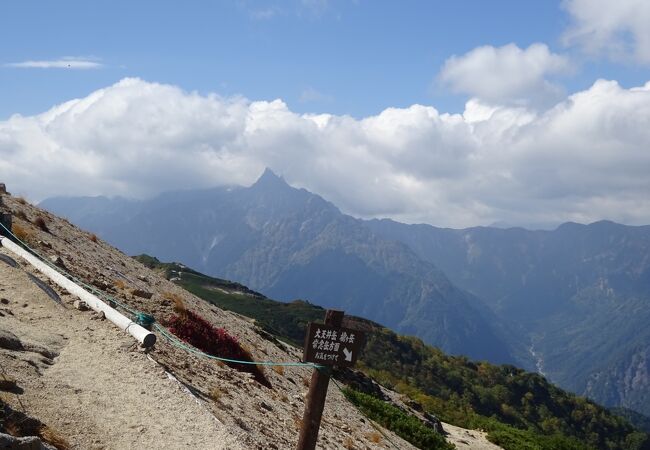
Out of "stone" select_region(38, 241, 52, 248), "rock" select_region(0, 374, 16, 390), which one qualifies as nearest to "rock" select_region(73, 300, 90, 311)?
"rock" select_region(0, 374, 16, 390)

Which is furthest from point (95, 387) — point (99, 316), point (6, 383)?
point (99, 316)

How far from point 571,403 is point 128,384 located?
188 m

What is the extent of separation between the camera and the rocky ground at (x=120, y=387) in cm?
1172

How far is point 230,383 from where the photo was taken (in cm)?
1812

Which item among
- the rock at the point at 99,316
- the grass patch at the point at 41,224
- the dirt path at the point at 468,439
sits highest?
the grass patch at the point at 41,224

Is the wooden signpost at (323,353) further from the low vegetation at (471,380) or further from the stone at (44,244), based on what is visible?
the low vegetation at (471,380)

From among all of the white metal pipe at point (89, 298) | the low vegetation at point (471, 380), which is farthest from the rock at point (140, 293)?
the low vegetation at point (471, 380)

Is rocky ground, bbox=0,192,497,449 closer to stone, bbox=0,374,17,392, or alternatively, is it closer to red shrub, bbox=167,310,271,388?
stone, bbox=0,374,17,392

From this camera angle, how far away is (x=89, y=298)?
Answer: 1780 centimetres

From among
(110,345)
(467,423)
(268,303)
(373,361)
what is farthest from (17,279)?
(268,303)

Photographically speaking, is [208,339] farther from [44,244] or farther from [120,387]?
[120,387]

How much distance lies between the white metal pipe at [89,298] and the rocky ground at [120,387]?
0.78 ft

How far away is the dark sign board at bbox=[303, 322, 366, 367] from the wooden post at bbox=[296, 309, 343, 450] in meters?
0.27

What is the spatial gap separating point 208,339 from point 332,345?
12059mm
